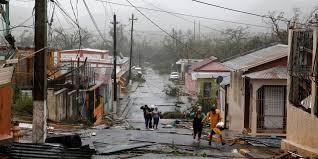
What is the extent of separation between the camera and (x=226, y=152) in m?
17.9

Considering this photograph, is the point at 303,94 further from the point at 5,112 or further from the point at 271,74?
the point at 5,112

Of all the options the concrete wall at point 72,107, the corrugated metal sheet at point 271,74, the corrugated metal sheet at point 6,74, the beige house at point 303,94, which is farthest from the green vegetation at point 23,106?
the beige house at point 303,94

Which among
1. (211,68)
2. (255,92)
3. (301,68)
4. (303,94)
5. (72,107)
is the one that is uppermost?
(211,68)

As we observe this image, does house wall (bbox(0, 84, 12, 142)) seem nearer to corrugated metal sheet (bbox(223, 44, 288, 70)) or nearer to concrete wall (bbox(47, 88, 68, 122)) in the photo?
concrete wall (bbox(47, 88, 68, 122))

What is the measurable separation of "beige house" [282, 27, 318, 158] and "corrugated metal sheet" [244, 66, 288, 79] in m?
7.02

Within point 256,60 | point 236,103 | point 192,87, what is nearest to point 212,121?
point 256,60

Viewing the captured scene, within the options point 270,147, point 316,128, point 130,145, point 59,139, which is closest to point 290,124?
point 270,147

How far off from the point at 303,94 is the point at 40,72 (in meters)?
8.76

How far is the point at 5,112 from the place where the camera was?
51.0ft

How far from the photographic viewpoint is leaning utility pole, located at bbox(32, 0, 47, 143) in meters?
14.6

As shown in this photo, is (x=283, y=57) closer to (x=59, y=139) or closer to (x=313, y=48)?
(x=313, y=48)

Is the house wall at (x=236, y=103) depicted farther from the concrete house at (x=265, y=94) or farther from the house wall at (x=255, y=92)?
the house wall at (x=255, y=92)

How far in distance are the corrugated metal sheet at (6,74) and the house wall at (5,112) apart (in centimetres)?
201

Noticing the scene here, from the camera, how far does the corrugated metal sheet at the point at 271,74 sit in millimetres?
24859
